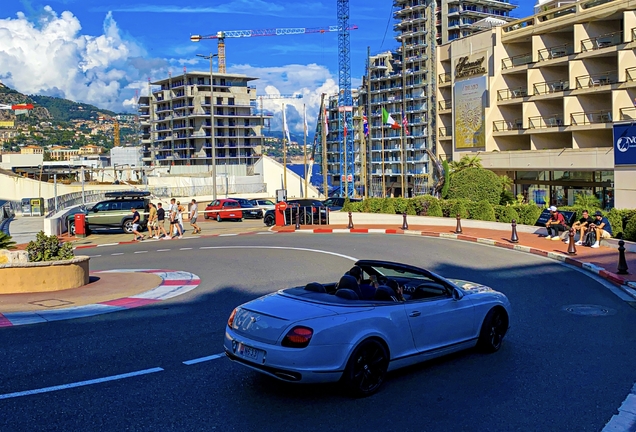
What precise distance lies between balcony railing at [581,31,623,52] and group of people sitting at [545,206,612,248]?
2749 cm

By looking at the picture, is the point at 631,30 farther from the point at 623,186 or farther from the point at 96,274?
the point at 96,274

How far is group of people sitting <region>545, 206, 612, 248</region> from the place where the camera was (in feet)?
73.2

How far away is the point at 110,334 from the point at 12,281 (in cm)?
503

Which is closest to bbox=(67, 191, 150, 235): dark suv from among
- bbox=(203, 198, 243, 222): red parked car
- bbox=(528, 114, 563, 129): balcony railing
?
bbox=(203, 198, 243, 222): red parked car

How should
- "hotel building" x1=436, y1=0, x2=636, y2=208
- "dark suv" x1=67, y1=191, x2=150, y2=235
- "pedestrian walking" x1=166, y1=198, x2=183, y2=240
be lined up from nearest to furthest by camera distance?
"pedestrian walking" x1=166, y1=198, x2=183, y2=240 → "dark suv" x1=67, y1=191, x2=150, y2=235 → "hotel building" x1=436, y1=0, x2=636, y2=208

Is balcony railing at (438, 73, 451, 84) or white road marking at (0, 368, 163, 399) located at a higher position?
balcony railing at (438, 73, 451, 84)

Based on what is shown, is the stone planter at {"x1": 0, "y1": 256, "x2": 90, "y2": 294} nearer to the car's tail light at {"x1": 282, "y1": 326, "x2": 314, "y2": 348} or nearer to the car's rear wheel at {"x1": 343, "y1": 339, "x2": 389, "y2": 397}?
the car's tail light at {"x1": 282, "y1": 326, "x2": 314, "y2": 348}

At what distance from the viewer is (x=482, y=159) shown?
55125 millimetres

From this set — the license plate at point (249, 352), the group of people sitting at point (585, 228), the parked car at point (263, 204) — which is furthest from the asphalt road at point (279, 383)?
the parked car at point (263, 204)

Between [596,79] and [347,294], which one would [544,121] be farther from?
[347,294]

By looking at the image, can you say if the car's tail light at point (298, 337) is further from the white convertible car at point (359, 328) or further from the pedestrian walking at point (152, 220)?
the pedestrian walking at point (152, 220)

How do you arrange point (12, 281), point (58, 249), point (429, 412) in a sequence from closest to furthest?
1. point (429, 412)
2. point (12, 281)
3. point (58, 249)

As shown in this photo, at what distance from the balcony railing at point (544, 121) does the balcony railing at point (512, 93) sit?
2.84 meters

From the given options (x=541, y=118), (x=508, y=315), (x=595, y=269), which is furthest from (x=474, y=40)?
(x=508, y=315)
